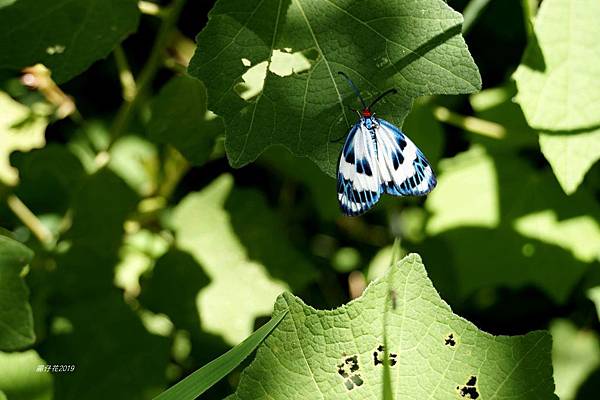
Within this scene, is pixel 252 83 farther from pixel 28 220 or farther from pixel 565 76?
pixel 28 220

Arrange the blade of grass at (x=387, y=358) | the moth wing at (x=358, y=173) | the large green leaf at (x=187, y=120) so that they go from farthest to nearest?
the large green leaf at (x=187, y=120) → the moth wing at (x=358, y=173) → the blade of grass at (x=387, y=358)

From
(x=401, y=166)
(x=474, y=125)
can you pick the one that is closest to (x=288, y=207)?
(x=474, y=125)

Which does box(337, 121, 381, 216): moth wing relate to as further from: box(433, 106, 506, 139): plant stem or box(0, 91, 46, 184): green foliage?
box(0, 91, 46, 184): green foliage

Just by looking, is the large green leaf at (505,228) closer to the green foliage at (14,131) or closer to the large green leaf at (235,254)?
the large green leaf at (235,254)

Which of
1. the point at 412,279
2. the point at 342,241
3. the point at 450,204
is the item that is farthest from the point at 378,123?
the point at 342,241

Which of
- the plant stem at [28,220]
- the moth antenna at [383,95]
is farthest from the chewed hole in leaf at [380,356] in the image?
the plant stem at [28,220]

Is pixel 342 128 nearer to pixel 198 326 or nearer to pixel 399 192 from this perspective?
pixel 399 192

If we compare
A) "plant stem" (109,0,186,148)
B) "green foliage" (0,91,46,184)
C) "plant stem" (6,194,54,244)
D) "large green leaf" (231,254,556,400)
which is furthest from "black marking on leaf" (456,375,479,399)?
"green foliage" (0,91,46,184)
